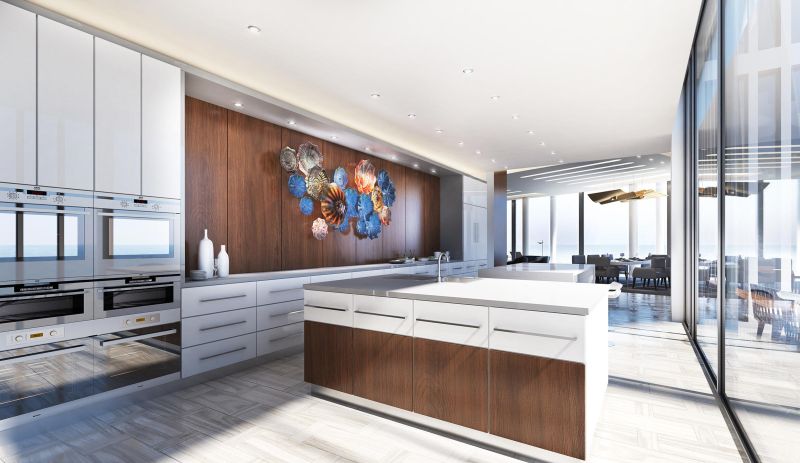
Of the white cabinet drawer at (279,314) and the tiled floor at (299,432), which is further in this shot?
the white cabinet drawer at (279,314)

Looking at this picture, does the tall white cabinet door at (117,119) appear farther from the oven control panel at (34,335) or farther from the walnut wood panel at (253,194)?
the walnut wood panel at (253,194)

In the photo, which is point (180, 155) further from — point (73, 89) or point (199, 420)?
point (199, 420)

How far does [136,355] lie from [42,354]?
1.82ft

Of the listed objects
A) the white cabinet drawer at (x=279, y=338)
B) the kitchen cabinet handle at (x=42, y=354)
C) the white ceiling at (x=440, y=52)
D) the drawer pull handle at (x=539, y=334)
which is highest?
the white ceiling at (x=440, y=52)

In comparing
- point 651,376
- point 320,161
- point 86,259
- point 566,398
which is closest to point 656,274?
point 651,376

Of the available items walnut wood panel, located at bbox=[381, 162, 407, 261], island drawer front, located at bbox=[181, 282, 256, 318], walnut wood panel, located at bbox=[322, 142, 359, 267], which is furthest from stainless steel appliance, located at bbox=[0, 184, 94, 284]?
walnut wood panel, located at bbox=[381, 162, 407, 261]

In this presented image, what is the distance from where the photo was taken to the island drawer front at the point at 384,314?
8.28 ft

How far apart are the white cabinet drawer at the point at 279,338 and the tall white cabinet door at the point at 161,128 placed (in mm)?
1544

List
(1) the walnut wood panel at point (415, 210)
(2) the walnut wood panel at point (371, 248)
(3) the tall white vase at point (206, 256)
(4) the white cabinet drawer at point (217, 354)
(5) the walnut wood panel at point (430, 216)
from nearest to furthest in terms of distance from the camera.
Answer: (4) the white cabinet drawer at point (217, 354), (3) the tall white vase at point (206, 256), (2) the walnut wood panel at point (371, 248), (1) the walnut wood panel at point (415, 210), (5) the walnut wood panel at point (430, 216)

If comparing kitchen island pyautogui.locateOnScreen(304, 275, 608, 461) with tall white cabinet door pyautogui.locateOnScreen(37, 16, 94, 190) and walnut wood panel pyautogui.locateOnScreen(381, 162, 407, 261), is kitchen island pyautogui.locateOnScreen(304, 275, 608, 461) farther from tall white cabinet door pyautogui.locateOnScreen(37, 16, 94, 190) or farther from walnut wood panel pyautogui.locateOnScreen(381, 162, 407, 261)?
walnut wood panel pyautogui.locateOnScreen(381, 162, 407, 261)

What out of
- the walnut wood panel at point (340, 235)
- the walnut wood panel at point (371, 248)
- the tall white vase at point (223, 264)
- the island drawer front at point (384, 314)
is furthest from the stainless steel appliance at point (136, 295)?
the walnut wood panel at point (371, 248)

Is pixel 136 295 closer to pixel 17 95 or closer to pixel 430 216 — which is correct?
pixel 17 95

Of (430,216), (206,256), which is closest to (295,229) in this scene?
(206,256)

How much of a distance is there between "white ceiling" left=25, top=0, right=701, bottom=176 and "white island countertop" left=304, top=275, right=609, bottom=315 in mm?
1802
